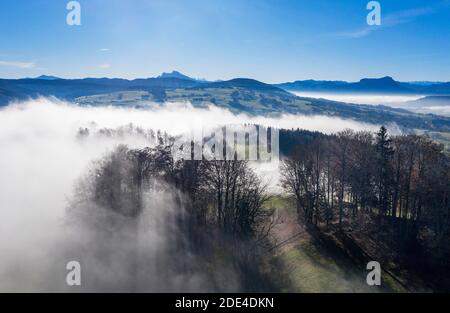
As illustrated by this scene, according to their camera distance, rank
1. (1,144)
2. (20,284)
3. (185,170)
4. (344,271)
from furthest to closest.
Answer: (1,144)
(185,170)
(344,271)
(20,284)

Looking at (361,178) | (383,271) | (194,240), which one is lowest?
(383,271)

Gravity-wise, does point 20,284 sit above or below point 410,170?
below

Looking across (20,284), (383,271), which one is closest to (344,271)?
(383,271)

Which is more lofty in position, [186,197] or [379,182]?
[379,182]

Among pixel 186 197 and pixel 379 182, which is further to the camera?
pixel 379 182

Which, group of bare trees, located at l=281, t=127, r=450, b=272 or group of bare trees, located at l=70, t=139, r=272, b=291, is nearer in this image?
group of bare trees, located at l=70, t=139, r=272, b=291

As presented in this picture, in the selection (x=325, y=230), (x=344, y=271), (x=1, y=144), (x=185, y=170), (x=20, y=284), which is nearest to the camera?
(x=20, y=284)

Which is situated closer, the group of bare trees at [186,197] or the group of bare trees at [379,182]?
the group of bare trees at [186,197]

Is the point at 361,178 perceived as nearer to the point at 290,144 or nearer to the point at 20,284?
the point at 20,284
